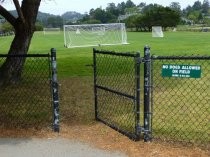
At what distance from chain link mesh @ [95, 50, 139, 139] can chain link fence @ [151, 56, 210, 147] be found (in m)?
0.48

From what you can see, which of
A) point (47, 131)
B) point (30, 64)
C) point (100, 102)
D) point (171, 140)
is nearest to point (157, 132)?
point (171, 140)

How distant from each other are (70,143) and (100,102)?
10.9 ft

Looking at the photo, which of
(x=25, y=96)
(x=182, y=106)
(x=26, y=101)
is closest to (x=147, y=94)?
(x=182, y=106)

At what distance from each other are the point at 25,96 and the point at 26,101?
2.19 ft

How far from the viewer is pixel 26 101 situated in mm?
11562

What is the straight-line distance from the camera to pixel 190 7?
617 feet

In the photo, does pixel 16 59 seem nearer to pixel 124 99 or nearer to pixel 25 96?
pixel 25 96

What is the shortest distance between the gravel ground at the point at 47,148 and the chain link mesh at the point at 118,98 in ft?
2.94

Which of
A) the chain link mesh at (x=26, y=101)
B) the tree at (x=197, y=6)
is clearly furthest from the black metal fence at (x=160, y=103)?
the tree at (x=197, y=6)

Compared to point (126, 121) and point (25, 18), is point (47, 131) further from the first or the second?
point (25, 18)

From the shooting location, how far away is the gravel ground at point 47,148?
7297 mm

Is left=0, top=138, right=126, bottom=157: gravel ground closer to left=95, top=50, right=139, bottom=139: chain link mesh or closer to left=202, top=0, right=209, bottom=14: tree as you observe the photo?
left=95, top=50, right=139, bottom=139: chain link mesh

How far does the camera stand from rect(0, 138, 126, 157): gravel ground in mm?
7297

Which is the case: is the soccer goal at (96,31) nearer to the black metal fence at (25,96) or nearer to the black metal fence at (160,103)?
the black metal fence at (25,96)
